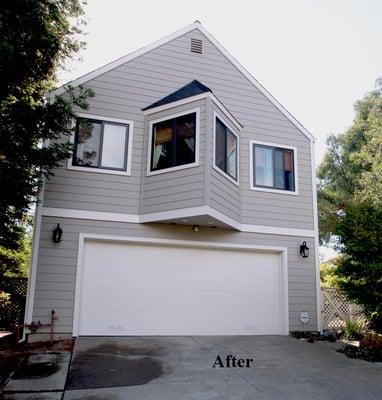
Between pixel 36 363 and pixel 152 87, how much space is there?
6.59 meters

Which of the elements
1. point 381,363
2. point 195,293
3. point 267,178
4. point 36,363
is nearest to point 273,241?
point 267,178

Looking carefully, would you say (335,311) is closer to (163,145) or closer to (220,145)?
(220,145)

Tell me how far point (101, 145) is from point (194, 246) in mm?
3234

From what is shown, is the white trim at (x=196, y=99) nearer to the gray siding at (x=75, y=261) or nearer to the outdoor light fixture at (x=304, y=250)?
the gray siding at (x=75, y=261)

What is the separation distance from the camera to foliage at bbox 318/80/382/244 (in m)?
17.6

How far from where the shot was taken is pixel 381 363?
6500 millimetres

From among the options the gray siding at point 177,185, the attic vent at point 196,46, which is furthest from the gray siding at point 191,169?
the attic vent at point 196,46

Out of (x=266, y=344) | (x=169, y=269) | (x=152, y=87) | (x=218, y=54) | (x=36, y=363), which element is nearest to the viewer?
(x=36, y=363)

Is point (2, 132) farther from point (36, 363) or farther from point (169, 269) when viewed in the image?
point (169, 269)

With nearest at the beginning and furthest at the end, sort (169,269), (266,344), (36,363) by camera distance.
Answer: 1. (36,363)
2. (266,344)
3. (169,269)

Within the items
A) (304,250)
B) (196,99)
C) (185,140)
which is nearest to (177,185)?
(185,140)

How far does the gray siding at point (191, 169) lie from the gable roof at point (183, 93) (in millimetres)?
328

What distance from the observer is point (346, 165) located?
65.1ft

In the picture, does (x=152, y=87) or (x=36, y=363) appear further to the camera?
(x=152, y=87)
